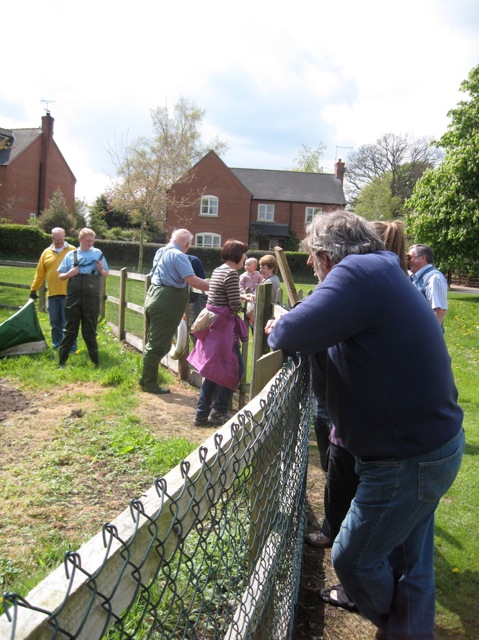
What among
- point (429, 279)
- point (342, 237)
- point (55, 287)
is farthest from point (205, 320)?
point (55, 287)

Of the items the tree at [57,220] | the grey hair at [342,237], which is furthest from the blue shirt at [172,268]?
the tree at [57,220]

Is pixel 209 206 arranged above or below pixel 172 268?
above

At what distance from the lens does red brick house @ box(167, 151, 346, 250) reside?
1695 inches

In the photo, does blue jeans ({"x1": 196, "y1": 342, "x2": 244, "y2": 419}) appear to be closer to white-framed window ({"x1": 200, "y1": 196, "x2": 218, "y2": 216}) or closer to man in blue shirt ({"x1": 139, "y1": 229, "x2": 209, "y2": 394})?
man in blue shirt ({"x1": 139, "y1": 229, "x2": 209, "y2": 394})

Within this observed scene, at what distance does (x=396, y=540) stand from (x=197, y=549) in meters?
0.84

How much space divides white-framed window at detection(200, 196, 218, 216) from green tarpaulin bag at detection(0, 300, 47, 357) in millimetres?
36404

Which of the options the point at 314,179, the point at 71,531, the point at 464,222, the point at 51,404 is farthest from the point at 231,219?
the point at 71,531

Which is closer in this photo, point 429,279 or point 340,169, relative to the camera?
point 429,279

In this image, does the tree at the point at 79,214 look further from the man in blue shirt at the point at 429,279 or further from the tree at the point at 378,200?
the man in blue shirt at the point at 429,279

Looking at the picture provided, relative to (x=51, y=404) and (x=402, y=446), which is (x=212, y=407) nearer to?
(x=51, y=404)

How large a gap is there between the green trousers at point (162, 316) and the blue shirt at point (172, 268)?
7cm

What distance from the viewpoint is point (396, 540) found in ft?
7.22

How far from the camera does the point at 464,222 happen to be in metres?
22.7

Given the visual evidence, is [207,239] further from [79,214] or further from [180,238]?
[180,238]
